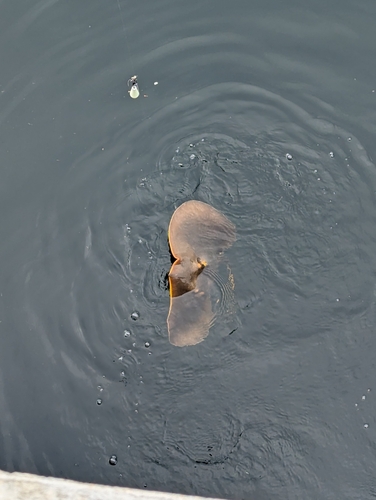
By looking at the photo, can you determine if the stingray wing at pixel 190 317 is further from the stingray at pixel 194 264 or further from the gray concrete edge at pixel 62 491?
the gray concrete edge at pixel 62 491

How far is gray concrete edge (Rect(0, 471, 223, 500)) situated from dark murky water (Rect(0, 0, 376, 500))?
0.39m

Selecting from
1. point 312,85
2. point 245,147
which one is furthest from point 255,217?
point 312,85

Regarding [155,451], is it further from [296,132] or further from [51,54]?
[51,54]

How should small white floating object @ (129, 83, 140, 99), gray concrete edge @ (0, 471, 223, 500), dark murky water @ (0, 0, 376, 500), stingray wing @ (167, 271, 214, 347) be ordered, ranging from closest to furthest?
1. gray concrete edge @ (0, 471, 223, 500)
2. dark murky water @ (0, 0, 376, 500)
3. stingray wing @ (167, 271, 214, 347)
4. small white floating object @ (129, 83, 140, 99)

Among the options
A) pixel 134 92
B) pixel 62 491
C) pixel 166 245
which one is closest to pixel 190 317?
pixel 166 245

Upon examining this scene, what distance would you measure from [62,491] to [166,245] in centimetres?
293

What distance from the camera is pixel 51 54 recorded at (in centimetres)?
848

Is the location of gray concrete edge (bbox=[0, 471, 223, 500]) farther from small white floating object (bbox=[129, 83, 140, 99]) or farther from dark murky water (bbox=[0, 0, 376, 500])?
small white floating object (bbox=[129, 83, 140, 99])

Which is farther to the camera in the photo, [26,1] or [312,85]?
[26,1]

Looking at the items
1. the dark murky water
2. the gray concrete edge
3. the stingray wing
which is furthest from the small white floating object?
the gray concrete edge

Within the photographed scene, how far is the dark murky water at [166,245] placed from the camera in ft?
20.2

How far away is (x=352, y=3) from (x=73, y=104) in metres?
4.23

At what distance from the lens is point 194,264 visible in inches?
264

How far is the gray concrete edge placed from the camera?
5590 mm
